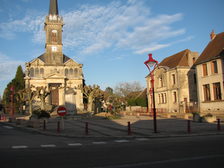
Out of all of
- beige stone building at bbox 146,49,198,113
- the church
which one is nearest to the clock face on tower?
the church

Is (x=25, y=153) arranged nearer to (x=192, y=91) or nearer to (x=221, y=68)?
(x=221, y=68)

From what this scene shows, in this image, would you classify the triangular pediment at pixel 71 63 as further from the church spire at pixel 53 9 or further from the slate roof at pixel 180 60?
the slate roof at pixel 180 60

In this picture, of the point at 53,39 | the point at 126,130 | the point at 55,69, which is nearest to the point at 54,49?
the point at 53,39

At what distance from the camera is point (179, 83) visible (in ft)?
124

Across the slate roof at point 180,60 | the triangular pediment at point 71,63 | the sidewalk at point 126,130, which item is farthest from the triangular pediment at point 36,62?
the sidewalk at point 126,130

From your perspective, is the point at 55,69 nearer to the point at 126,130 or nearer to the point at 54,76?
the point at 54,76

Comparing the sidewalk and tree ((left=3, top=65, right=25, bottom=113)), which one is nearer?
the sidewalk

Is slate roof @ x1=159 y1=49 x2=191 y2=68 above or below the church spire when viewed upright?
below

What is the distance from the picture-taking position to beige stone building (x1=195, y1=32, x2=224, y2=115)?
28969mm

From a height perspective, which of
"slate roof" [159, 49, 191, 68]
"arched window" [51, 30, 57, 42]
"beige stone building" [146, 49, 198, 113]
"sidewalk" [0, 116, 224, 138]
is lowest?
"sidewalk" [0, 116, 224, 138]

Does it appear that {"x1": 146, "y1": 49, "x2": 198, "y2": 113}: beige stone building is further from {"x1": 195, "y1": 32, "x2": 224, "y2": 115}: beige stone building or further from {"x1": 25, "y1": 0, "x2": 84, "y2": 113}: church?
{"x1": 25, "y1": 0, "x2": 84, "y2": 113}: church

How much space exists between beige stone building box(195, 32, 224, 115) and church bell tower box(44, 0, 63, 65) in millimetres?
34581

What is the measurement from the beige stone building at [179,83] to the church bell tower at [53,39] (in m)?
26.5

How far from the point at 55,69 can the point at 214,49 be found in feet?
118
